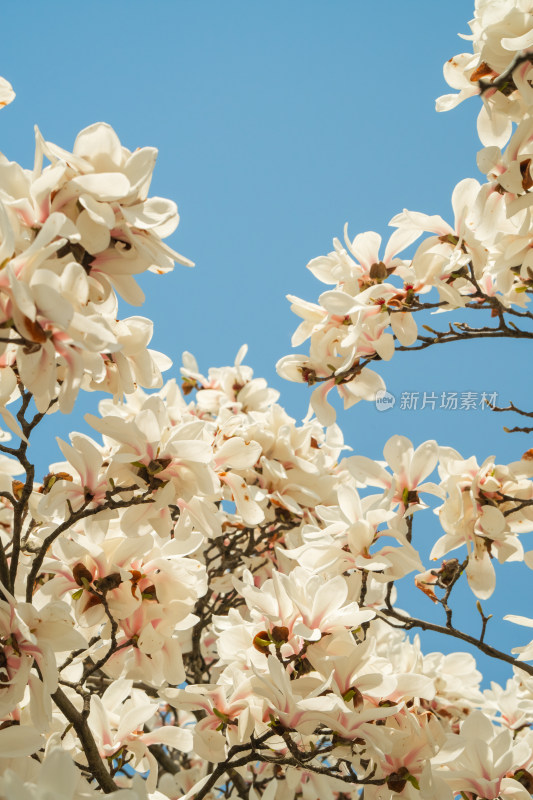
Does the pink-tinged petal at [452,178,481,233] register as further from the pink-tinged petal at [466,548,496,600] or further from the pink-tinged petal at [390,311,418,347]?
the pink-tinged petal at [466,548,496,600]

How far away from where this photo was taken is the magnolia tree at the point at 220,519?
125 cm

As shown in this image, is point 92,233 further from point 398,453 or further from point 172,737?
point 172,737

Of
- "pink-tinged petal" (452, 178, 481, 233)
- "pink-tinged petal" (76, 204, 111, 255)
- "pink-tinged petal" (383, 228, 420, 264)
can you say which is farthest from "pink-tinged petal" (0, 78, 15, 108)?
"pink-tinged petal" (452, 178, 481, 233)

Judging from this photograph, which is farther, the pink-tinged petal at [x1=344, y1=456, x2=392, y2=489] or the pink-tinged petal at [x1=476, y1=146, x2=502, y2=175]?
the pink-tinged petal at [x1=344, y1=456, x2=392, y2=489]

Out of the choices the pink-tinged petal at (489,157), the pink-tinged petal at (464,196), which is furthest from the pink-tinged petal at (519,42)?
the pink-tinged petal at (464,196)

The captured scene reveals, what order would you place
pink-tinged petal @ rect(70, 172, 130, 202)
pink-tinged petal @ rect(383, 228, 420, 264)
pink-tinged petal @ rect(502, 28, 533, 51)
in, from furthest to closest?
pink-tinged petal @ rect(383, 228, 420, 264)
pink-tinged petal @ rect(502, 28, 533, 51)
pink-tinged petal @ rect(70, 172, 130, 202)

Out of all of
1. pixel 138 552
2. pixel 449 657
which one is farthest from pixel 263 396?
pixel 138 552

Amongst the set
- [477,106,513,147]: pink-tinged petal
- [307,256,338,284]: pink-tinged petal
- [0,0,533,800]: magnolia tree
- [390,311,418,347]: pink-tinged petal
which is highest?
[477,106,513,147]: pink-tinged petal

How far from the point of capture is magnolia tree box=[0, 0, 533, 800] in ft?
4.09

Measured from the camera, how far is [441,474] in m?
1.94

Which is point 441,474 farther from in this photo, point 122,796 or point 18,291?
point 18,291

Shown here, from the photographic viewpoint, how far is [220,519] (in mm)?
1768

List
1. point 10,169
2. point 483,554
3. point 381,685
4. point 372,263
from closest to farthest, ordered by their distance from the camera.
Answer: point 10,169, point 381,685, point 483,554, point 372,263

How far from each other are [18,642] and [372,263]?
55.1 inches
